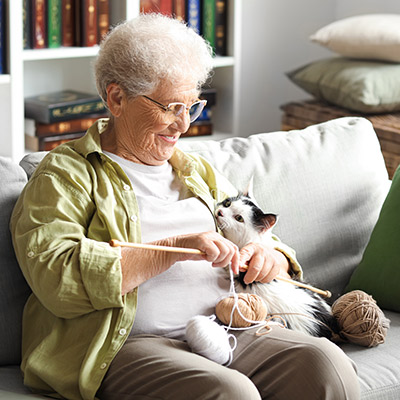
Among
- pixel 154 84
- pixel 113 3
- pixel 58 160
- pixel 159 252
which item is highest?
pixel 113 3

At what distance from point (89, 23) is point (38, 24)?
0.68 ft

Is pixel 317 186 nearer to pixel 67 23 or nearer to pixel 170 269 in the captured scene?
pixel 170 269

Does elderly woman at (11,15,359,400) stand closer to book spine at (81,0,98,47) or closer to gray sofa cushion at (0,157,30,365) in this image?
gray sofa cushion at (0,157,30,365)

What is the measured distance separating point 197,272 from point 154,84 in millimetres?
399

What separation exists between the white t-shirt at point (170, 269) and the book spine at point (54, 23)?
1384 mm

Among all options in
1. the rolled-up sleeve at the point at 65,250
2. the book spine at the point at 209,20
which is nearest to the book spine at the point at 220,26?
the book spine at the point at 209,20

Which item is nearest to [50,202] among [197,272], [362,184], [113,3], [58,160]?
[58,160]

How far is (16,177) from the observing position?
66.1 inches

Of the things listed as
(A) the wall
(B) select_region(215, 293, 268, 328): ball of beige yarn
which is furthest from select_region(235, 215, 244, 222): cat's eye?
(A) the wall

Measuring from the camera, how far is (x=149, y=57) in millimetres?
1561

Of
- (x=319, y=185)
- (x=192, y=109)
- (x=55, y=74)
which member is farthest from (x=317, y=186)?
(x=55, y=74)

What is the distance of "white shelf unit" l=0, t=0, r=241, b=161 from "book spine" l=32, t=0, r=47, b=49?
4 centimetres

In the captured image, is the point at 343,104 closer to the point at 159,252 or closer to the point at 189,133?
the point at 189,133

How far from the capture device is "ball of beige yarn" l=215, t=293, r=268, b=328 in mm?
1553
